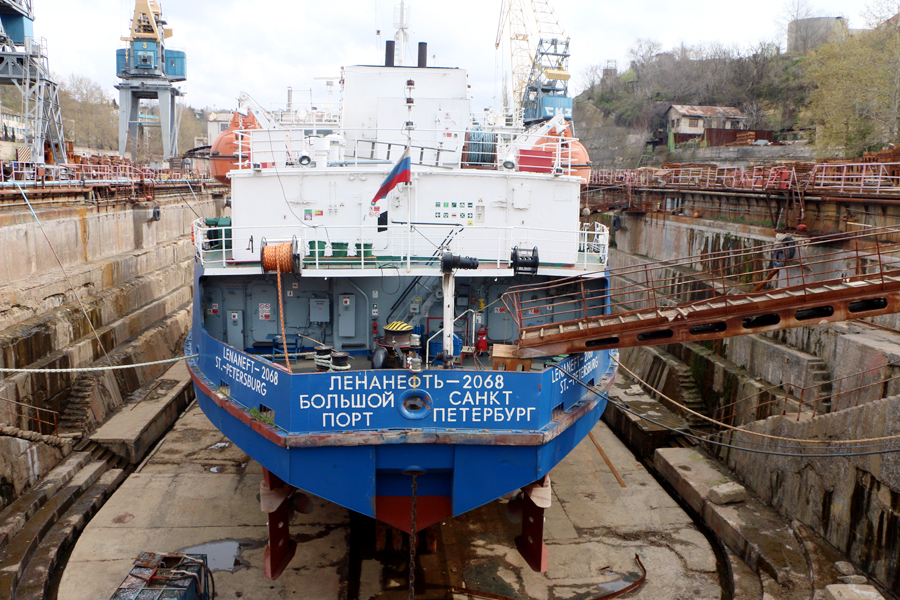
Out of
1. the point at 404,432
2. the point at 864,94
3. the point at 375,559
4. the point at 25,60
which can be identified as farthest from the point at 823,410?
the point at 25,60

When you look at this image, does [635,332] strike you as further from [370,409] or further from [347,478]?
[347,478]

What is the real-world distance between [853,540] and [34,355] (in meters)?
15.1

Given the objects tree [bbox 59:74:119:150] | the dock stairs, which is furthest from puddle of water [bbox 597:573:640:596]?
tree [bbox 59:74:119:150]

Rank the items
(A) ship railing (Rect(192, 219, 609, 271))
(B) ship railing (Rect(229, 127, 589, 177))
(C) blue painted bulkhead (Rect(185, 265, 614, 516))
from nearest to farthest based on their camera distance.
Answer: (C) blue painted bulkhead (Rect(185, 265, 614, 516)), (A) ship railing (Rect(192, 219, 609, 271)), (B) ship railing (Rect(229, 127, 589, 177))

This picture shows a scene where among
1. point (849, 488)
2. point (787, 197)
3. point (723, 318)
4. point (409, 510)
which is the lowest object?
point (409, 510)

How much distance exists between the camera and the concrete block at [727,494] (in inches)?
438

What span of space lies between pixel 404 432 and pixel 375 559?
3.11 m

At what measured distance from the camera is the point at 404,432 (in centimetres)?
814

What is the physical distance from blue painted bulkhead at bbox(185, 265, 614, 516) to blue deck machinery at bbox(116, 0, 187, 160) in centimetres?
4540

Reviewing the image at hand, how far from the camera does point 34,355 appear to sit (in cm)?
1308

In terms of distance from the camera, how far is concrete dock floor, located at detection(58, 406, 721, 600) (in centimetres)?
941

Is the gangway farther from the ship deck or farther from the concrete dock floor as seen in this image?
the concrete dock floor

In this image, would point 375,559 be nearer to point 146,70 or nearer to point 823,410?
point 823,410

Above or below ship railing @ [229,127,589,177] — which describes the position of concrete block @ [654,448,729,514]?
below
